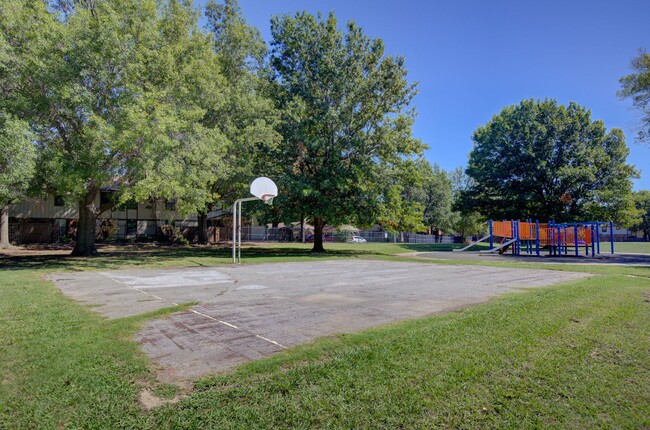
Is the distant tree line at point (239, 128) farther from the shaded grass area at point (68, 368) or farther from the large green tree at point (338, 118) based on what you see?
the shaded grass area at point (68, 368)

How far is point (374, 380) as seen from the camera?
338cm

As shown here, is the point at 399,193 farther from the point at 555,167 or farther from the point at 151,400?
the point at 151,400

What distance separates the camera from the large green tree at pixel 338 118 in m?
23.2

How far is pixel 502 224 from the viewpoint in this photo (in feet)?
85.1

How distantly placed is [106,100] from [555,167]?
116ft

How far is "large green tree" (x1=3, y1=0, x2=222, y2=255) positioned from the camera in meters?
13.2

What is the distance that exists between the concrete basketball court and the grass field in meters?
0.36

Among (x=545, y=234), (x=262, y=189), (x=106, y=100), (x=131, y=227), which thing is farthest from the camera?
(x=131, y=227)

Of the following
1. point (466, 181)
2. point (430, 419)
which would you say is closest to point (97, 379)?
point (430, 419)

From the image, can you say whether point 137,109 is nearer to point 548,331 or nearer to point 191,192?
point 191,192

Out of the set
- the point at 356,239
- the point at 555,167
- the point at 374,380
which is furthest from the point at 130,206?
the point at 555,167

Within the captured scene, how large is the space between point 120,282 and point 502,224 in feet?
77.2

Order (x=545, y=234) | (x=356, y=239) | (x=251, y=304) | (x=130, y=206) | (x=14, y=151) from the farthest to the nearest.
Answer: (x=356, y=239) → (x=130, y=206) → (x=545, y=234) → (x=14, y=151) → (x=251, y=304)

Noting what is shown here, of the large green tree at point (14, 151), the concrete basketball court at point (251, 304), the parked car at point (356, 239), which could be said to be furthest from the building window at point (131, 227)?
the parked car at point (356, 239)
